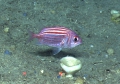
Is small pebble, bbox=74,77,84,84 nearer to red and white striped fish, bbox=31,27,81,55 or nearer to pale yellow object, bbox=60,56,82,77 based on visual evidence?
pale yellow object, bbox=60,56,82,77

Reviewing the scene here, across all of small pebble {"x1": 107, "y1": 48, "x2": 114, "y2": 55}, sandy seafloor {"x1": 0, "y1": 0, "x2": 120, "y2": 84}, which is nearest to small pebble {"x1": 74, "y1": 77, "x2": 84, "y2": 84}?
sandy seafloor {"x1": 0, "y1": 0, "x2": 120, "y2": 84}

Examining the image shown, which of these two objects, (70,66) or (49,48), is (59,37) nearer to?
(70,66)

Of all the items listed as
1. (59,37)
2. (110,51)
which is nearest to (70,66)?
(59,37)

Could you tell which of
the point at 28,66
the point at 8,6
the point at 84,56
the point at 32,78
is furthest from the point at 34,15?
the point at 32,78

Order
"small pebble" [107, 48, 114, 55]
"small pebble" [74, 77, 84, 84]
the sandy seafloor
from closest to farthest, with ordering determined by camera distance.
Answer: "small pebble" [74, 77, 84, 84] < the sandy seafloor < "small pebble" [107, 48, 114, 55]

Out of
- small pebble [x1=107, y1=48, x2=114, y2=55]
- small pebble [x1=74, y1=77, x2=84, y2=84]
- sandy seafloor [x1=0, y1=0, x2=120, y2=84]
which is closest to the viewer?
small pebble [x1=74, y1=77, x2=84, y2=84]

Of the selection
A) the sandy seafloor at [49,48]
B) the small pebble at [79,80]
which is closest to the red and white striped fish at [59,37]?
the sandy seafloor at [49,48]

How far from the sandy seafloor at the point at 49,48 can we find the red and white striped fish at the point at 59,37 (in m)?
0.20

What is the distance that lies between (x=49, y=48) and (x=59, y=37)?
1028mm

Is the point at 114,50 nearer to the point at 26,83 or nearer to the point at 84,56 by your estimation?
the point at 84,56

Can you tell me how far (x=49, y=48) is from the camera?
4688mm

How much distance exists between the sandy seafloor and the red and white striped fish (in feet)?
0.66

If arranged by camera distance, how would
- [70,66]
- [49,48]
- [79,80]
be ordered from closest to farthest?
[79,80] < [70,66] < [49,48]

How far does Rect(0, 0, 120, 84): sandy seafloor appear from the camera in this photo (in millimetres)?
3600
